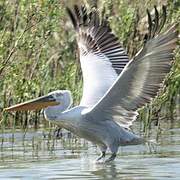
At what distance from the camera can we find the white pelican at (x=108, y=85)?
32.0 feet

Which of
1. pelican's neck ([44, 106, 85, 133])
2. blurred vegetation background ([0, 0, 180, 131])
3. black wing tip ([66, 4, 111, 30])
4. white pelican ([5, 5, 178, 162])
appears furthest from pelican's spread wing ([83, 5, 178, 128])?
black wing tip ([66, 4, 111, 30])

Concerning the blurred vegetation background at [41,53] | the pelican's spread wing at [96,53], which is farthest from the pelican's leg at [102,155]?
the blurred vegetation background at [41,53]

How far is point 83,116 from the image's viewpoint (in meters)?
10.6

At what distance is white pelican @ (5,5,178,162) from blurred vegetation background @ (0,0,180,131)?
63 centimetres

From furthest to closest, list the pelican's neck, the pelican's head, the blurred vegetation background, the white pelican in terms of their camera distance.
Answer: the blurred vegetation background < the pelican's head < the pelican's neck < the white pelican

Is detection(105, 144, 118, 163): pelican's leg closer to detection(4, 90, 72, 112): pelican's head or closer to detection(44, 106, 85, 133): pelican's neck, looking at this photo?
detection(44, 106, 85, 133): pelican's neck

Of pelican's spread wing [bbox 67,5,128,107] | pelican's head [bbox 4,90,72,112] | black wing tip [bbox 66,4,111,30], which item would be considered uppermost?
black wing tip [bbox 66,4,111,30]

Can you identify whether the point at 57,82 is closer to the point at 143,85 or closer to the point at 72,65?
the point at 72,65

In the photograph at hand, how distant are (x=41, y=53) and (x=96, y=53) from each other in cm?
152

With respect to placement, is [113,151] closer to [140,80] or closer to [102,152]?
[102,152]

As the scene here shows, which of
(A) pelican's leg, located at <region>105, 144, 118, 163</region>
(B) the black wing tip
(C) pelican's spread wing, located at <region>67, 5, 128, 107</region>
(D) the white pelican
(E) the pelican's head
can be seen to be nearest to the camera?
(D) the white pelican

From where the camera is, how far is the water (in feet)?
30.6

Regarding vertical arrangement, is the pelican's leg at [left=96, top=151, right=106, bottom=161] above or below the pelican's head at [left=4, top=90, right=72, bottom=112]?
below

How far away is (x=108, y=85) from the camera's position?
11.2 m
